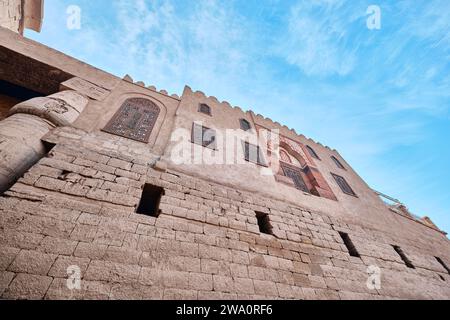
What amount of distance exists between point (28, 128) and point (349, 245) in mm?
7758

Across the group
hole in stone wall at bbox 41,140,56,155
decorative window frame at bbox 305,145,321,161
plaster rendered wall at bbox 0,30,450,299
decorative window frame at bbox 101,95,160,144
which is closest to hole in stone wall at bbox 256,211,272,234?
plaster rendered wall at bbox 0,30,450,299

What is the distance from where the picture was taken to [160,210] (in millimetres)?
3574

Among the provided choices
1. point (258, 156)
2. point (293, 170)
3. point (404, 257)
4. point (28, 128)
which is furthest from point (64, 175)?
point (404, 257)

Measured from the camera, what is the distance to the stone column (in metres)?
3.07

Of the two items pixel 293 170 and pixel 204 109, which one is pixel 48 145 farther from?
pixel 293 170

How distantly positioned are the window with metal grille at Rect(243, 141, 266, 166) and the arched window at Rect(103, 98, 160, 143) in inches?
121

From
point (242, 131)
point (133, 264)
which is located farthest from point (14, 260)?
point (242, 131)

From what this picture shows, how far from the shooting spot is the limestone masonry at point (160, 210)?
2.55m

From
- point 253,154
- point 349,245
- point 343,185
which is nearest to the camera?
point 349,245

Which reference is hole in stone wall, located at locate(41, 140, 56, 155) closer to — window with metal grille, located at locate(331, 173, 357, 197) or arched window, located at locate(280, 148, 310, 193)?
arched window, located at locate(280, 148, 310, 193)
